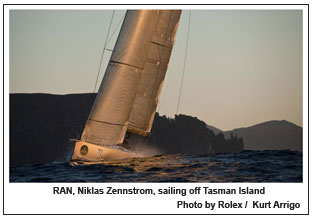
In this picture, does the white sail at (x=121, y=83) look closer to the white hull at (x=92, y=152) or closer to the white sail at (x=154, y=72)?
the white hull at (x=92, y=152)

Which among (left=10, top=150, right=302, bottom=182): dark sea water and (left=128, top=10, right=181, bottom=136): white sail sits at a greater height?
(left=128, top=10, right=181, bottom=136): white sail

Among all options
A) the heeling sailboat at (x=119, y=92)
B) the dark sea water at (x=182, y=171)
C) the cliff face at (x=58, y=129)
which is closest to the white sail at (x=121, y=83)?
the heeling sailboat at (x=119, y=92)

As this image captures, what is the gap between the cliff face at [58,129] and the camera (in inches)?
5167

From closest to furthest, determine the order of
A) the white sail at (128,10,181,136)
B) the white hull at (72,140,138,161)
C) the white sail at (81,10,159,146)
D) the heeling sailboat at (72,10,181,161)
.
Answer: the white hull at (72,140,138,161) → the heeling sailboat at (72,10,181,161) → the white sail at (81,10,159,146) → the white sail at (128,10,181,136)

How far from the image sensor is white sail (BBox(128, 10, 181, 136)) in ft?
75.1

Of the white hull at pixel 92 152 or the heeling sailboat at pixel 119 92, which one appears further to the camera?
the heeling sailboat at pixel 119 92

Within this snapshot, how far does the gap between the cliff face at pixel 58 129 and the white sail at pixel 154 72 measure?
347ft

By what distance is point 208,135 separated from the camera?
5861 inches

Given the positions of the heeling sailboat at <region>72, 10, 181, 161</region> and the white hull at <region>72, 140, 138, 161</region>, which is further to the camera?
the heeling sailboat at <region>72, 10, 181, 161</region>

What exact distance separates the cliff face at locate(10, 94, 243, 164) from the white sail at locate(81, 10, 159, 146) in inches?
4236

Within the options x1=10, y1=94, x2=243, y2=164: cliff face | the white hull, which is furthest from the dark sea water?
x1=10, y1=94, x2=243, y2=164: cliff face

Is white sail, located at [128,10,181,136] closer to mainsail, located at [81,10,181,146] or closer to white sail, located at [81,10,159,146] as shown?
mainsail, located at [81,10,181,146]
